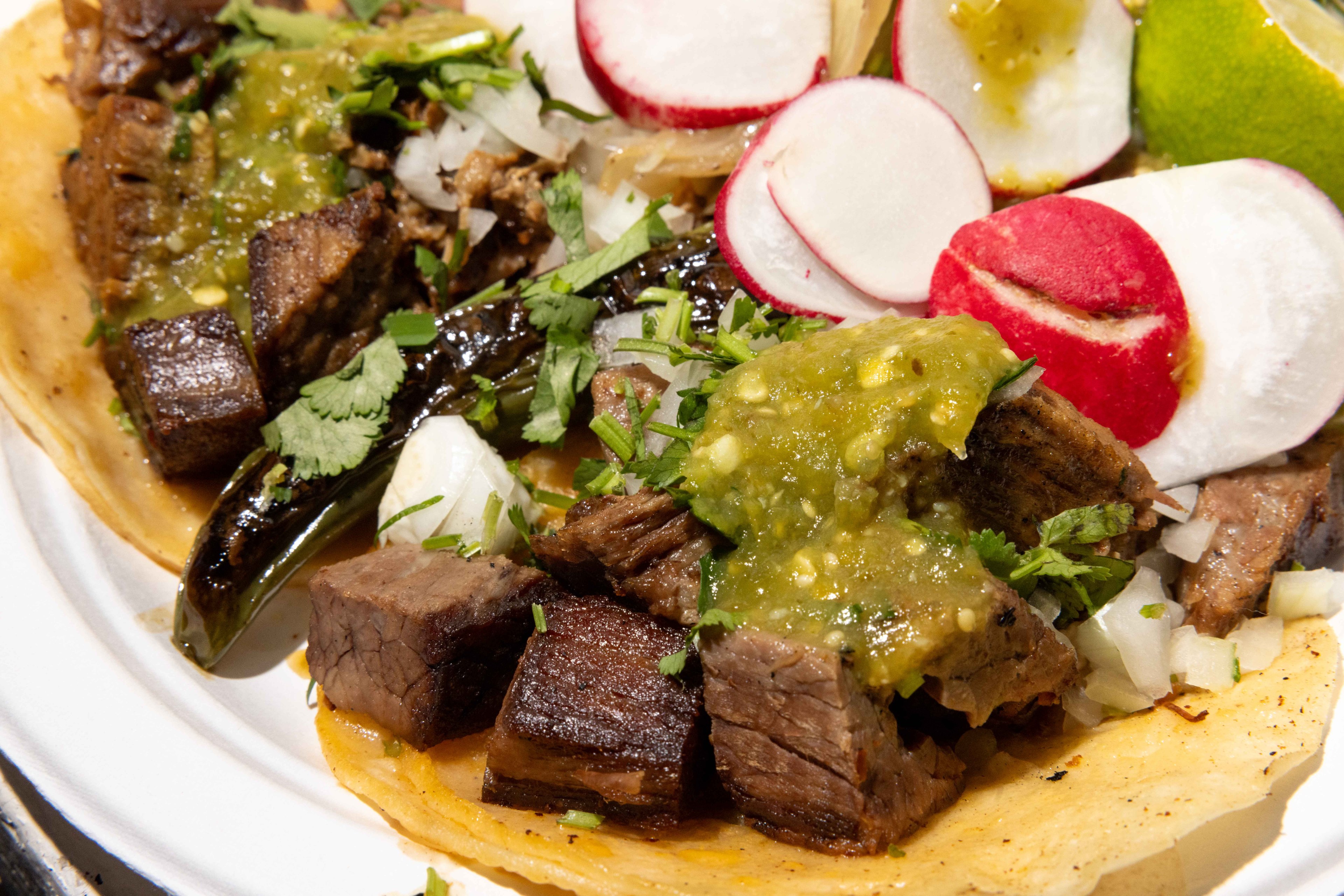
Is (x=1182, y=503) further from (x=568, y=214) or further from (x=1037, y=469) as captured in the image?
(x=568, y=214)

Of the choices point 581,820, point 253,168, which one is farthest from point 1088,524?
point 253,168

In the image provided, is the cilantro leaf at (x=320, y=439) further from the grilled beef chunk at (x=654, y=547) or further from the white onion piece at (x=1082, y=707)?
the white onion piece at (x=1082, y=707)

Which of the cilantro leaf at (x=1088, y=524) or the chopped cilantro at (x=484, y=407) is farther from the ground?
the cilantro leaf at (x=1088, y=524)

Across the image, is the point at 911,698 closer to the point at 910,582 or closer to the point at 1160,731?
the point at 910,582

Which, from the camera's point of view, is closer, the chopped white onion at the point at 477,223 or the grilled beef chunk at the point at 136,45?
the chopped white onion at the point at 477,223

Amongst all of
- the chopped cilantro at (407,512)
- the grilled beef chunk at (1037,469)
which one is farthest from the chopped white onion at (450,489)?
the grilled beef chunk at (1037,469)

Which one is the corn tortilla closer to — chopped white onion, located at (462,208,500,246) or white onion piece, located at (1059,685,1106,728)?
white onion piece, located at (1059,685,1106,728)

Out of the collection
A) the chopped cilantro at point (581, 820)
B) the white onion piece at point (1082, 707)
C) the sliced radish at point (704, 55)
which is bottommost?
the white onion piece at point (1082, 707)

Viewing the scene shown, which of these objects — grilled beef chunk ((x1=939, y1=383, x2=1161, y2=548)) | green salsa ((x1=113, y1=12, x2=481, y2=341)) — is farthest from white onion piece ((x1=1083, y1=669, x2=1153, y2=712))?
green salsa ((x1=113, y1=12, x2=481, y2=341))
